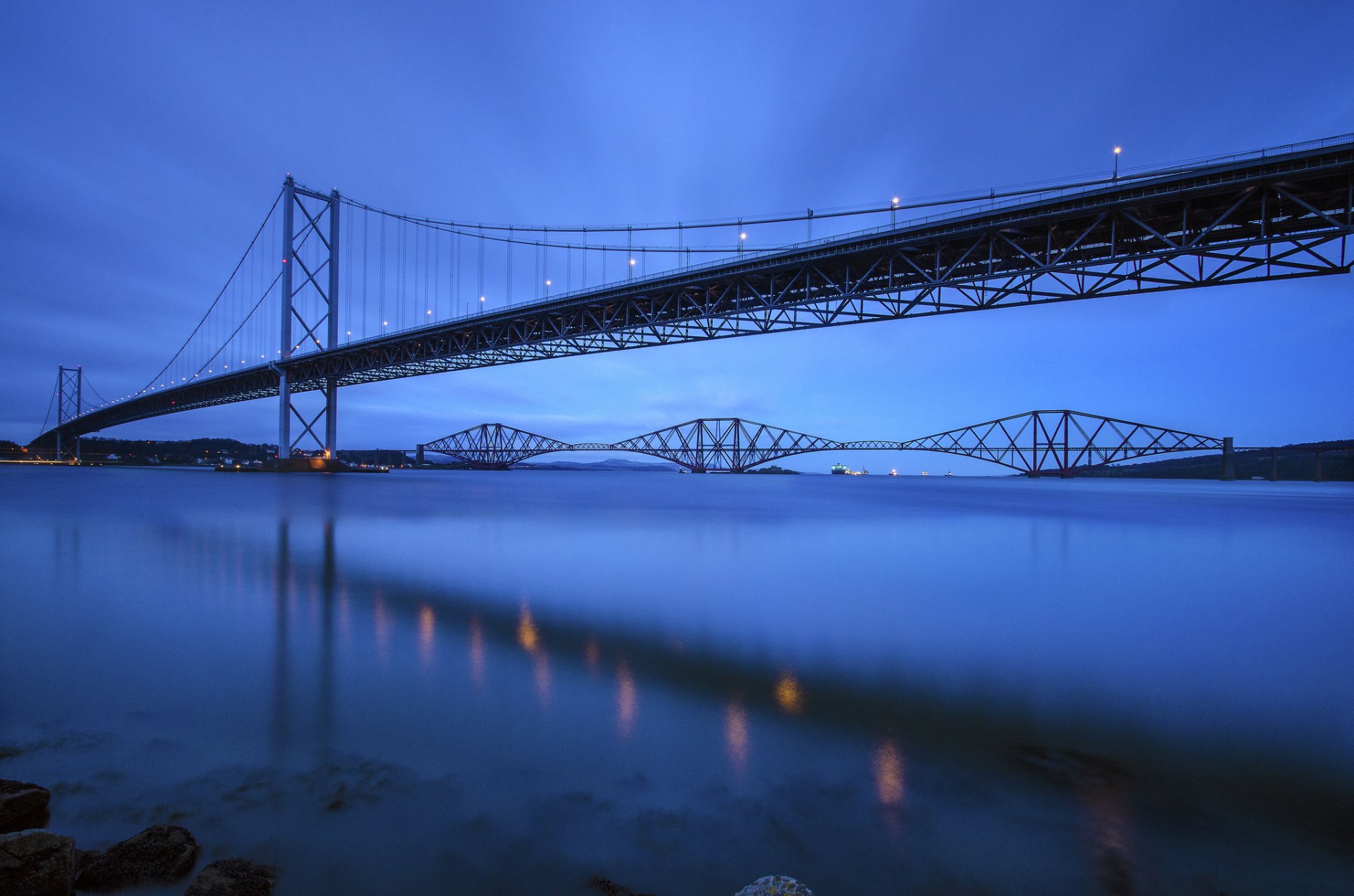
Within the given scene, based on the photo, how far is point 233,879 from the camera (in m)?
1.95

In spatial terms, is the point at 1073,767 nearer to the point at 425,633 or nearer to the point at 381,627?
the point at 425,633

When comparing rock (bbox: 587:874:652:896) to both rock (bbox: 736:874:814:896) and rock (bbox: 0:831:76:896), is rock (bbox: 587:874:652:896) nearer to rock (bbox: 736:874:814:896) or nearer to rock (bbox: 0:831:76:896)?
rock (bbox: 736:874:814:896)

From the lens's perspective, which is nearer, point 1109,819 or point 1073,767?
point 1109,819

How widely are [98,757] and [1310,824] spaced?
5.56 metres

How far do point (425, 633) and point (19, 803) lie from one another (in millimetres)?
2795

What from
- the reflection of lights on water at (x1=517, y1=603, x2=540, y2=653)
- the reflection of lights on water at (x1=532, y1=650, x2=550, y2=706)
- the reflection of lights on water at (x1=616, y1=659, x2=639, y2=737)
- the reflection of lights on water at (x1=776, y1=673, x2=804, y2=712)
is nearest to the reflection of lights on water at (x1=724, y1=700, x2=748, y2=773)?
the reflection of lights on water at (x1=776, y1=673, x2=804, y2=712)

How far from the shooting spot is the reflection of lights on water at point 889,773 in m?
2.55

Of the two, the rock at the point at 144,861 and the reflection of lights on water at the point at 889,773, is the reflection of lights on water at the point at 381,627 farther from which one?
the reflection of lights on water at the point at 889,773

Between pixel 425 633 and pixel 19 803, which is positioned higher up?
pixel 19 803

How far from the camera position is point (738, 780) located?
267 cm

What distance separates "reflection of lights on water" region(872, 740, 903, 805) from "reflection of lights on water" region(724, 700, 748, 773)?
24.8 inches

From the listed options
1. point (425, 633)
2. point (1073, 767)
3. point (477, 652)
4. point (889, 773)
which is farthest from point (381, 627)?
point (1073, 767)

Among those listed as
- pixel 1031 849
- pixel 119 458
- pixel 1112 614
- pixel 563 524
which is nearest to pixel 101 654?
pixel 1031 849

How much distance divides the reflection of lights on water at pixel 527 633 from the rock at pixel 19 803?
264 centimetres
